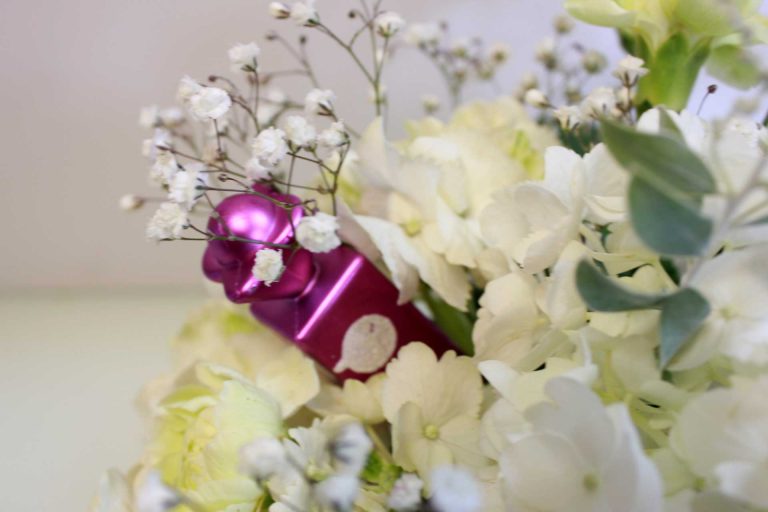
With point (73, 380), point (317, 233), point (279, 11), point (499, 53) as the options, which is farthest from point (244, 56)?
point (73, 380)

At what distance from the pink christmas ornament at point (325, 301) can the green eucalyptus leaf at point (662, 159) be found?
0.22 metres

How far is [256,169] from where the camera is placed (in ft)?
1.28

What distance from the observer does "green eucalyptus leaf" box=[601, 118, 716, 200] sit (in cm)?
23

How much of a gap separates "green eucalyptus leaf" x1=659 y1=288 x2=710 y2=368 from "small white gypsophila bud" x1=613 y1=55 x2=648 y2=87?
0.19 meters

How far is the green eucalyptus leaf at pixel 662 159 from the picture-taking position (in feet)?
0.76

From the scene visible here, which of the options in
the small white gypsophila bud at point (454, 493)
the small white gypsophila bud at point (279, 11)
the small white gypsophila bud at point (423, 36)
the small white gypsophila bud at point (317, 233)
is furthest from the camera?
the small white gypsophila bud at point (423, 36)

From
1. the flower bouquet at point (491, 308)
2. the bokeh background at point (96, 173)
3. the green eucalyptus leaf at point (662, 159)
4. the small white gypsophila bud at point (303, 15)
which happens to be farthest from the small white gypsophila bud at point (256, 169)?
the bokeh background at point (96, 173)

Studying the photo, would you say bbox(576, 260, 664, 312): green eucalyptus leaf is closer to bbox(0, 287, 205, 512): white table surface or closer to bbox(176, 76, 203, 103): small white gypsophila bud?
bbox(176, 76, 203, 103): small white gypsophila bud

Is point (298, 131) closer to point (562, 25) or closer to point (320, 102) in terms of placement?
point (320, 102)

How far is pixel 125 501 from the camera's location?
1.46 ft

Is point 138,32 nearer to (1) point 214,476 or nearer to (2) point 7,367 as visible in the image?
(2) point 7,367

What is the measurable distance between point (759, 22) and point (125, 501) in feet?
1.59

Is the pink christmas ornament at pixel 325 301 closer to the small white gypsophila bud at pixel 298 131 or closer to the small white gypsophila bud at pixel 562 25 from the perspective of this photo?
the small white gypsophila bud at pixel 298 131

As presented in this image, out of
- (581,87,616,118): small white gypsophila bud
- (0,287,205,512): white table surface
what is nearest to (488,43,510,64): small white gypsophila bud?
(581,87,616,118): small white gypsophila bud
